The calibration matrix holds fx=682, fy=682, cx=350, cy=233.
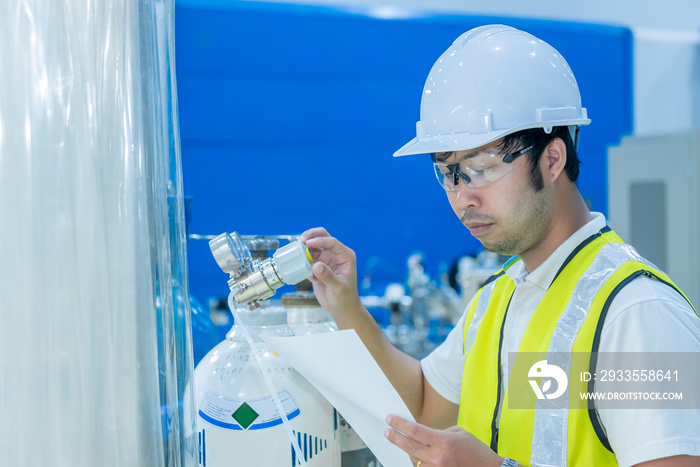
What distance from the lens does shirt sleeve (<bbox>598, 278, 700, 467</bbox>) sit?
87 cm

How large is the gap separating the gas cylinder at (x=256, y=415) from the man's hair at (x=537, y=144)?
52 centimetres

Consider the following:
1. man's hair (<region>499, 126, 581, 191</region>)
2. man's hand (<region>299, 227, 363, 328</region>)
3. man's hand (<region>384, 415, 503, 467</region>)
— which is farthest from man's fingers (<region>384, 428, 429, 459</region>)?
man's hair (<region>499, 126, 581, 191</region>)

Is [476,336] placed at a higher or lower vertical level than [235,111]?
lower

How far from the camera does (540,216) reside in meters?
1.18

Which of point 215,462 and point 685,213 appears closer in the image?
point 215,462

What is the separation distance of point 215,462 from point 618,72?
4.31 metres

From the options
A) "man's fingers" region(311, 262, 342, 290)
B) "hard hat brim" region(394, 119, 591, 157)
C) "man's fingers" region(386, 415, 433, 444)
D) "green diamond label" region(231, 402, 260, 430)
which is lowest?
"man's fingers" region(386, 415, 433, 444)

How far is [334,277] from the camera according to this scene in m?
1.25

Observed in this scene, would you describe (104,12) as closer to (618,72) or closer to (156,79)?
(156,79)

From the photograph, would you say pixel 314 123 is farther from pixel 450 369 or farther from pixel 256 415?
pixel 256 415

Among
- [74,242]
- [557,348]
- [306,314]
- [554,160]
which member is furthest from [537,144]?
[74,242]

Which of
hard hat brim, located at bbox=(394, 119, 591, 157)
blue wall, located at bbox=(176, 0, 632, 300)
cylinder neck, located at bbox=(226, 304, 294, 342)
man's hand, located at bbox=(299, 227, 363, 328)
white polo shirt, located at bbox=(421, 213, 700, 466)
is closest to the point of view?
white polo shirt, located at bbox=(421, 213, 700, 466)

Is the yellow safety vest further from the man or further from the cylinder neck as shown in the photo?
the cylinder neck

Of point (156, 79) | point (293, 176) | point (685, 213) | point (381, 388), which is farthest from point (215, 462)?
point (293, 176)
